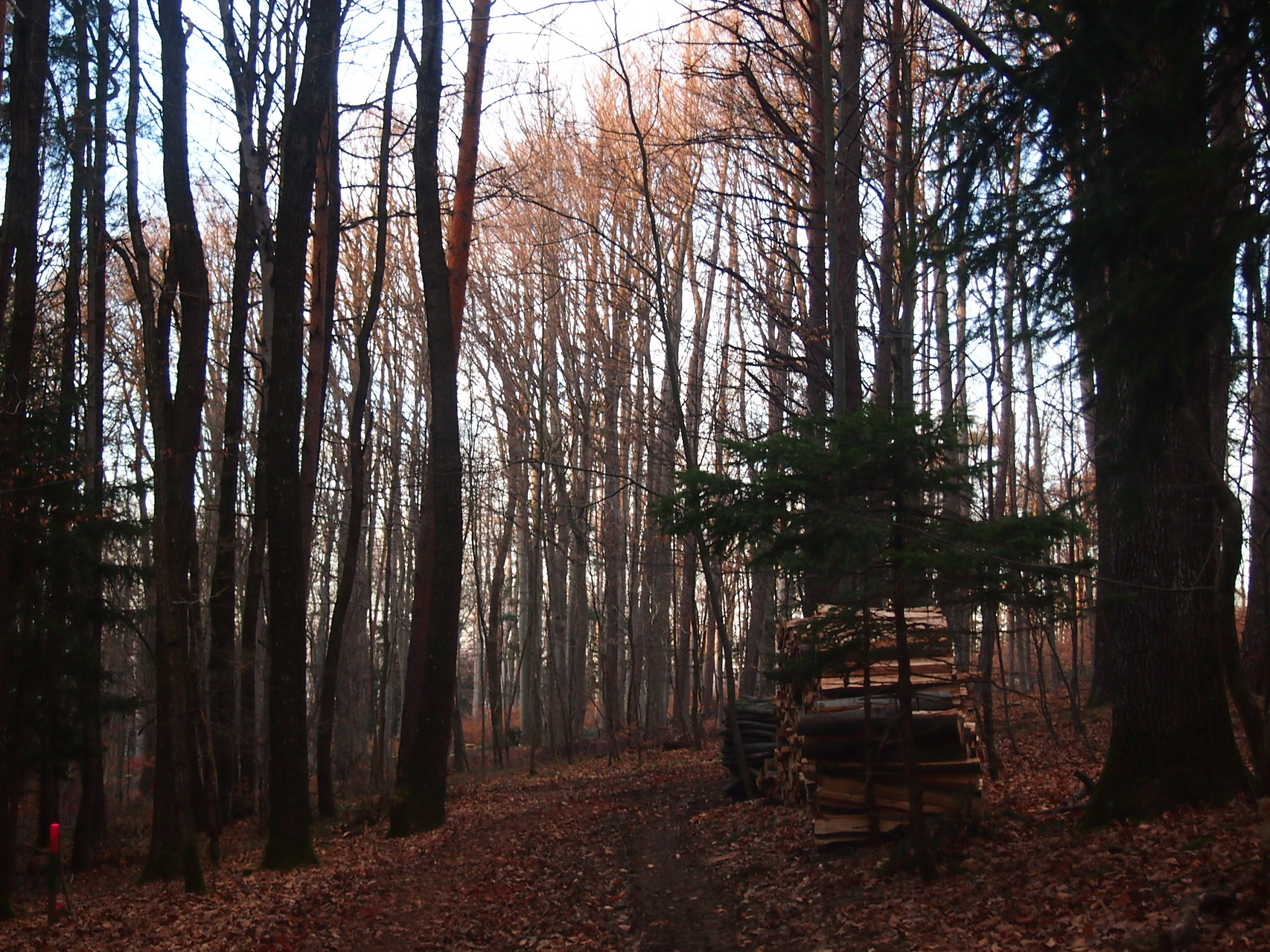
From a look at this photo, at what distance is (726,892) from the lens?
7934mm

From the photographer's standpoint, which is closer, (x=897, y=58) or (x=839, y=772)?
(x=839, y=772)

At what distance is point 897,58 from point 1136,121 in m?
9.34

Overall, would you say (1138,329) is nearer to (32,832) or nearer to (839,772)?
(839,772)

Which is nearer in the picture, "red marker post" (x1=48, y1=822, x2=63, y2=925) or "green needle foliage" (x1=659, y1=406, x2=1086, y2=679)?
"green needle foliage" (x1=659, y1=406, x2=1086, y2=679)

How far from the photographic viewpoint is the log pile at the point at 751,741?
1333cm

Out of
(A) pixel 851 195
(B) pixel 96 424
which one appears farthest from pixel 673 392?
(B) pixel 96 424

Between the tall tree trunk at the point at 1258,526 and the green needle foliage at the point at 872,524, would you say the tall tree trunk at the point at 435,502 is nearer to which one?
the green needle foliage at the point at 872,524

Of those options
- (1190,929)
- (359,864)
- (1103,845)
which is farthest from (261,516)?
(1190,929)

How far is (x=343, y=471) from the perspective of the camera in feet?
95.9

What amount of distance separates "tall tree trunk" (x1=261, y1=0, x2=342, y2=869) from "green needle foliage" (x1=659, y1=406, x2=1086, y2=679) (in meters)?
5.57

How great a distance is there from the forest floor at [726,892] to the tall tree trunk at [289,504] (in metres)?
0.87

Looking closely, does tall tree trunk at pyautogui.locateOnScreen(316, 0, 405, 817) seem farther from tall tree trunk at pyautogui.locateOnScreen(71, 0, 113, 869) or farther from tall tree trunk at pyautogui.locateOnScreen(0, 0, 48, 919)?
tall tree trunk at pyautogui.locateOnScreen(0, 0, 48, 919)

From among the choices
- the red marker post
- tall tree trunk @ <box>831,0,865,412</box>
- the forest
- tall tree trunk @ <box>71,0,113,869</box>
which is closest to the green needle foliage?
Answer: the forest

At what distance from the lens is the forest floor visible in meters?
5.43
